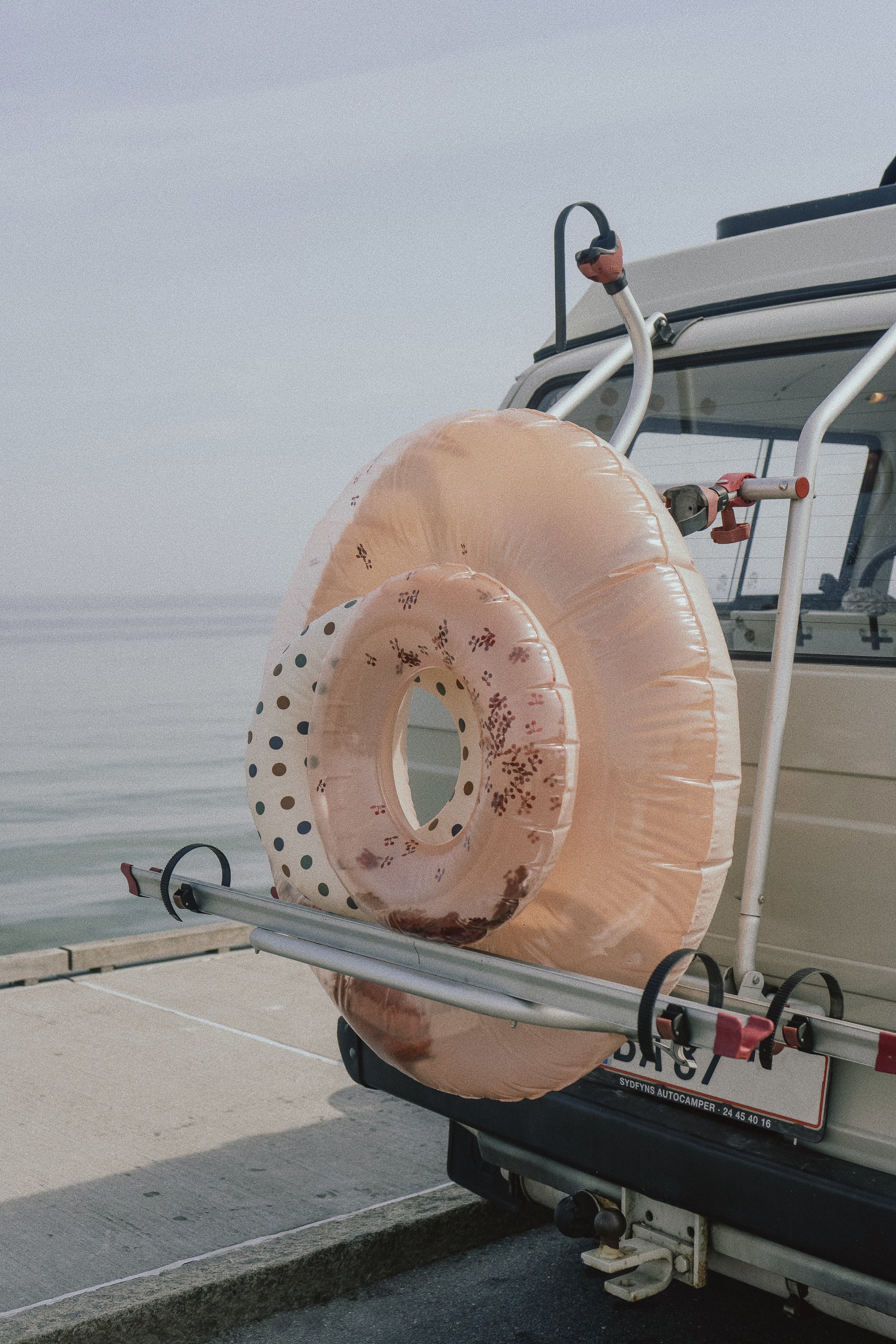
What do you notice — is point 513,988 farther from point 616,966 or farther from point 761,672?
point 761,672

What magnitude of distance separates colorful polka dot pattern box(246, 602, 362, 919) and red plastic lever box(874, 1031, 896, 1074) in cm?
98

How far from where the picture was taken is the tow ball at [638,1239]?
9.05 ft

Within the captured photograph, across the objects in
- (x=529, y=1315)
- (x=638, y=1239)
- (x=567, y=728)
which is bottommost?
(x=529, y=1315)

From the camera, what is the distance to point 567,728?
219 centimetres

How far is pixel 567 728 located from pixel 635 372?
110 cm

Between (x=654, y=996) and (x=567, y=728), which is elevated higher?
(x=567, y=728)

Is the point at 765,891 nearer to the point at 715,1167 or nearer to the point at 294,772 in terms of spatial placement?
the point at 715,1167

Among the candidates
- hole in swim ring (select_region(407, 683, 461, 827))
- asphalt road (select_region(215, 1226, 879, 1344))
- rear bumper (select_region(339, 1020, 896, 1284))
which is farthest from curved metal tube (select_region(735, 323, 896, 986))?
asphalt road (select_region(215, 1226, 879, 1344))

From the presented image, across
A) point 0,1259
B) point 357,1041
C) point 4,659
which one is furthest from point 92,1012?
point 4,659

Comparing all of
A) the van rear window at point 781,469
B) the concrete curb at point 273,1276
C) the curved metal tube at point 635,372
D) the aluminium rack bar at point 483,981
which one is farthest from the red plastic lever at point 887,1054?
the concrete curb at point 273,1276

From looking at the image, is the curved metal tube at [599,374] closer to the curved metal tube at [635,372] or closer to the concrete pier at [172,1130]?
the curved metal tube at [635,372]

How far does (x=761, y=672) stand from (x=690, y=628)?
0.65m

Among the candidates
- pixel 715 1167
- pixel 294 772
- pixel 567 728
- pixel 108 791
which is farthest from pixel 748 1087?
pixel 108 791

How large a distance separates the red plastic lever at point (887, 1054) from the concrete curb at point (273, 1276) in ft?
7.07
